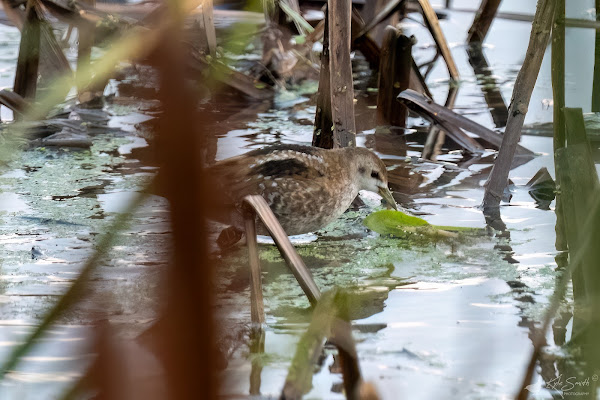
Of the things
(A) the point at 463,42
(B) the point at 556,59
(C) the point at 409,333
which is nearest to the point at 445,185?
(B) the point at 556,59

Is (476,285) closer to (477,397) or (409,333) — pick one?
(409,333)

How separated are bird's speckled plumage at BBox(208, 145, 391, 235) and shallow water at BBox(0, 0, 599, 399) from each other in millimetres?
176

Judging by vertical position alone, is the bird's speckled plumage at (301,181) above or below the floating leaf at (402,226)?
above

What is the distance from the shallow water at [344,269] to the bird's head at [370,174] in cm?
19

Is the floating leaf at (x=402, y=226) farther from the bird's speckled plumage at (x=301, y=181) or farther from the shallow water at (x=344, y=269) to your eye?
the bird's speckled plumage at (x=301, y=181)

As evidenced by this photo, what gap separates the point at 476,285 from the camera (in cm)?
313

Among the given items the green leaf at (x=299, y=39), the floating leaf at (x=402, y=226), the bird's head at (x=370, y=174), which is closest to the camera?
the floating leaf at (x=402, y=226)

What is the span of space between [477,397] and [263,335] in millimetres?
758

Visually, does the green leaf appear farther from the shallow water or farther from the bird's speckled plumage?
the bird's speckled plumage

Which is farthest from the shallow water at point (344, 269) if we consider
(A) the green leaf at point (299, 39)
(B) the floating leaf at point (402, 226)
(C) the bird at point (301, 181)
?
(A) the green leaf at point (299, 39)

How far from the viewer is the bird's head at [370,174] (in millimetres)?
3966

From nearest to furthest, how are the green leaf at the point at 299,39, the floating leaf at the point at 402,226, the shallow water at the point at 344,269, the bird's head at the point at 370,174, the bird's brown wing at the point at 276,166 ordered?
1. the shallow water at the point at 344,269
2. the bird's brown wing at the point at 276,166
3. the floating leaf at the point at 402,226
4. the bird's head at the point at 370,174
5. the green leaf at the point at 299,39

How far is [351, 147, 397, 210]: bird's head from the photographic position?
3.97 meters

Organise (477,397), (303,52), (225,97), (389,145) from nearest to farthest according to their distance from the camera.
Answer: (477,397) → (389,145) → (225,97) → (303,52)
